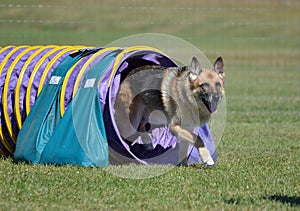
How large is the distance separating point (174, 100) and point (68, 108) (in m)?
1.10

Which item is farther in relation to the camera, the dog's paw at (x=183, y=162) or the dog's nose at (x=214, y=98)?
the dog's paw at (x=183, y=162)

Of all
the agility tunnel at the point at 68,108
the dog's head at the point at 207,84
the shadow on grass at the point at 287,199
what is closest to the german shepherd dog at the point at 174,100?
the dog's head at the point at 207,84

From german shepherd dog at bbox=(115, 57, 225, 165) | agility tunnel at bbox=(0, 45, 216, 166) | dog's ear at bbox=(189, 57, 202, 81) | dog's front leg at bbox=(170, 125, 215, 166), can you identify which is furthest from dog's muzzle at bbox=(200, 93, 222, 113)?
agility tunnel at bbox=(0, 45, 216, 166)

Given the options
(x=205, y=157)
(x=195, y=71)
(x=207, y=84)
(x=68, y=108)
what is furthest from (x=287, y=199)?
(x=68, y=108)

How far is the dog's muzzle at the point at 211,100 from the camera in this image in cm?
690

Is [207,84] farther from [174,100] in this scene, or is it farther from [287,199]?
[287,199]

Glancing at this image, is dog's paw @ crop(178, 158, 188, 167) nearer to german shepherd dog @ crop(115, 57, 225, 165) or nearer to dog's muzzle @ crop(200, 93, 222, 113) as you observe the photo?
german shepherd dog @ crop(115, 57, 225, 165)

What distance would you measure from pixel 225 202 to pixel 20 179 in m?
1.91

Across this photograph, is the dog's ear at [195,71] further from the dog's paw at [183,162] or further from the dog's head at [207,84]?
the dog's paw at [183,162]

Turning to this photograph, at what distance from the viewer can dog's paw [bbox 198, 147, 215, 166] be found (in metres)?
7.10

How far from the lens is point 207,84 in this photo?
273 inches

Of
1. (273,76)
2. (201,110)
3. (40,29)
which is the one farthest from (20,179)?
(40,29)

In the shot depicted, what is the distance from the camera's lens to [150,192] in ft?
19.2

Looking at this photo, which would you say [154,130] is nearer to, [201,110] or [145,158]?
[145,158]
